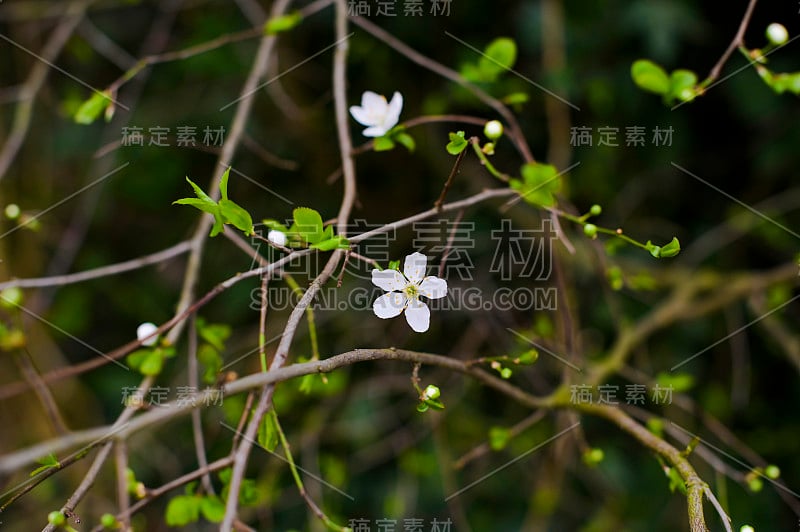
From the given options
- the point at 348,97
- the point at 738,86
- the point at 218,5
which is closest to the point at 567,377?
the point at 738,86

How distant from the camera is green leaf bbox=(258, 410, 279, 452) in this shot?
2.39 feet

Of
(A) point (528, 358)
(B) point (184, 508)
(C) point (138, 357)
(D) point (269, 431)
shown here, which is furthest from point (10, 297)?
(A) point (528, 358)

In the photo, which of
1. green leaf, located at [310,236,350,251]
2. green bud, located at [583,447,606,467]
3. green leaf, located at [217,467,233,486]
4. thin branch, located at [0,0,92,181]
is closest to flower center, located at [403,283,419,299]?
green leaf, located at [310,236,350,251]

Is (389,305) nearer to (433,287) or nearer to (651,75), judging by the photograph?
(433,287)

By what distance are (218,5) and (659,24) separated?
127 centimetres

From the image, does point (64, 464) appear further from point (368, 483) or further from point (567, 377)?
point (368, 483)

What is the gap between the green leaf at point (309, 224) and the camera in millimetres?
688

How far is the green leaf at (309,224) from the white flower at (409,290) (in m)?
0.08

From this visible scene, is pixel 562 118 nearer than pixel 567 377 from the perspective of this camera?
No

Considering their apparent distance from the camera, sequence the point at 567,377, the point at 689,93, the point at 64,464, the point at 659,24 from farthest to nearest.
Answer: the point at 659,24
the point at 567,377
the point at 689,93
the point at 64,464

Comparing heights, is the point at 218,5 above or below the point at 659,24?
above

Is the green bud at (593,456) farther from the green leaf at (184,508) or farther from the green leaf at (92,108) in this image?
the green leaf at (92,108)

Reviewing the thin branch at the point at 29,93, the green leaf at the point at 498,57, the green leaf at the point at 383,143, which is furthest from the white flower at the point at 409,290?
the thin branch at the point at 29,93

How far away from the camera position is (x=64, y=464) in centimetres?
67
